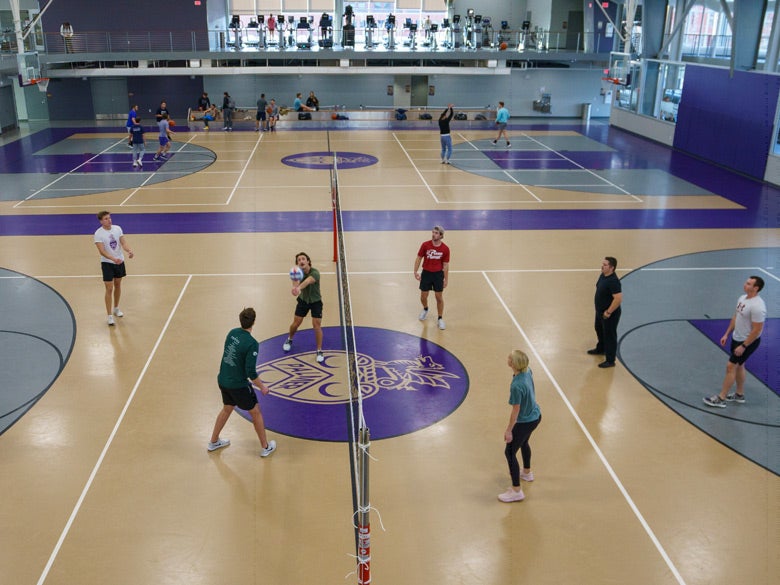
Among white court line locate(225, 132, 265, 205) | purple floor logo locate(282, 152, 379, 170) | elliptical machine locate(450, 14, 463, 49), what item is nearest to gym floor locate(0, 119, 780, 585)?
white court line locate(225, 132, 265, 205)

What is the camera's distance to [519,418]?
718cm

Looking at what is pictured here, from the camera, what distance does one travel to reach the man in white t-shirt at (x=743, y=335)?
28.2ft

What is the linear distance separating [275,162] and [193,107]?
50.8 feet

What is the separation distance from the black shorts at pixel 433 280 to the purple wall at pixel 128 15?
31295mm

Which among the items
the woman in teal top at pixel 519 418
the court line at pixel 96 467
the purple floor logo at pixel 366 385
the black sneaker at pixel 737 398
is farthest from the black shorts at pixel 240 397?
the black sneaker at pixel 737 398

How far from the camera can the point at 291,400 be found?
30.6 ft

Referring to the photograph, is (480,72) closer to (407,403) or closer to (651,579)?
(407,403)

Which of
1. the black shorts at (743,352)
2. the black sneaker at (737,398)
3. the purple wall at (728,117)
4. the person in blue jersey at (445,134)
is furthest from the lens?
the person in blue jersey at (445,134)

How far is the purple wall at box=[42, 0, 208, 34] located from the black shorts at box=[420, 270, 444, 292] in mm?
31295

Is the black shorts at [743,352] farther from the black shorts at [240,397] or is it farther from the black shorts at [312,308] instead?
the black shorts at [240,397]

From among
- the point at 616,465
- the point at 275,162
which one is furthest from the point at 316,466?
the point at 275,162

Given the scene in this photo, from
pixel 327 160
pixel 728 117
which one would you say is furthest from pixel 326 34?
pixel 728 117

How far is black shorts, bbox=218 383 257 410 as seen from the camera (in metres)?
7.70

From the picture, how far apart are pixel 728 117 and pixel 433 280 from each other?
18930 millimetres
